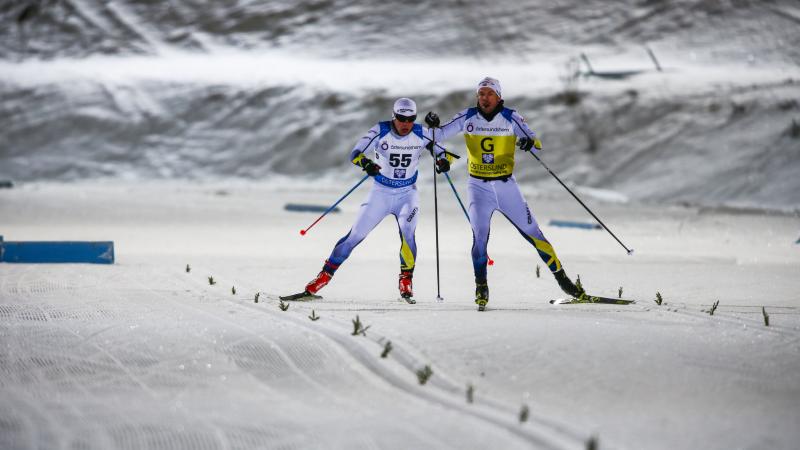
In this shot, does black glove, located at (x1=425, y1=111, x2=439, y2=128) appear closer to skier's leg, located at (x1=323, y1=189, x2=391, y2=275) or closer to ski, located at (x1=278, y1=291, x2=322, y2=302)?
skier's leg, located at (x1=323, y1=189, x2=391, y2=275)

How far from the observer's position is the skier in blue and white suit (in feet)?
28.6

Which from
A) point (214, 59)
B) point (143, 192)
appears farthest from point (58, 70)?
point (143, 192)

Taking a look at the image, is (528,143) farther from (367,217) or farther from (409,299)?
(409,299)

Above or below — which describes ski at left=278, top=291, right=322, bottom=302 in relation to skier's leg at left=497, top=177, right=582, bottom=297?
below

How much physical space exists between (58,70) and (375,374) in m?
31.3

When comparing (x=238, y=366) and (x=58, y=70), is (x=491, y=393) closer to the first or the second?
(x=238, y=366)

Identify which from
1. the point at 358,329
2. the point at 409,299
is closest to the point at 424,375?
the point at 358,329

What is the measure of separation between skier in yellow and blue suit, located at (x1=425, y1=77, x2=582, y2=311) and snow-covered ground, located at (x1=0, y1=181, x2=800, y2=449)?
57cm

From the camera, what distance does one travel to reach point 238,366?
6.23 m

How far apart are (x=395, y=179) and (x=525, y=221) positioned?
47.4 inches

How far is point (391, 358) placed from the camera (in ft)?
20.9

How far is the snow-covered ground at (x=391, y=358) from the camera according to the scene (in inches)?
197

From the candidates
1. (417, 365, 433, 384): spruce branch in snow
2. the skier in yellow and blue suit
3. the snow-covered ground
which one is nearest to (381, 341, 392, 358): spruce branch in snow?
the snow-covered ground

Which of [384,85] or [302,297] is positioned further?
[384,85]
